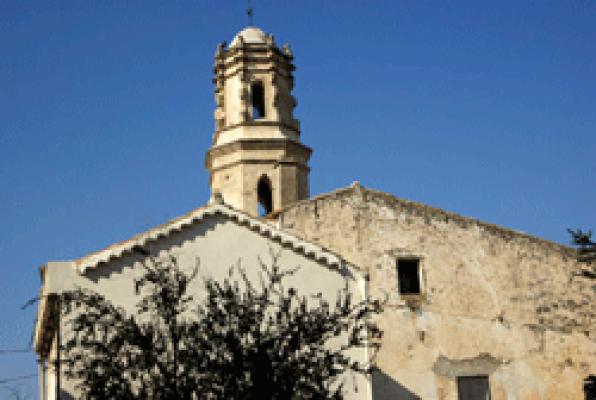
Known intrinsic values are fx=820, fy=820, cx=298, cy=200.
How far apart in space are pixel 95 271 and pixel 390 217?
28.2 ft

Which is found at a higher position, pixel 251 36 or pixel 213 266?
pixel 251 36

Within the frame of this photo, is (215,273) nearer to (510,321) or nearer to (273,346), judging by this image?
(273,346)

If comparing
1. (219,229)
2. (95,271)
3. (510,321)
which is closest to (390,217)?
(510,321)

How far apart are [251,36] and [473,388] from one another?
15.4 meters

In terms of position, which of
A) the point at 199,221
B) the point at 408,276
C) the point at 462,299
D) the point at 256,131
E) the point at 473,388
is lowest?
the point at 473,388

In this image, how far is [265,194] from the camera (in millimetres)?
27781

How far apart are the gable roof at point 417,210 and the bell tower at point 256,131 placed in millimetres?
5071

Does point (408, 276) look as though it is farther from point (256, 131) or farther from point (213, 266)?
point (256, 131)

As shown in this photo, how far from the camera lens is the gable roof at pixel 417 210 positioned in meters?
20.9

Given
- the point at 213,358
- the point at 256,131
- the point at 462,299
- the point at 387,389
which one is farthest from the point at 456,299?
the point at 213,358

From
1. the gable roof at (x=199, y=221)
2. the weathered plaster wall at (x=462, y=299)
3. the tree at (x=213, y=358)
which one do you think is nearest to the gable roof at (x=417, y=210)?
the weathered plaster wall at (x=462, y=299)

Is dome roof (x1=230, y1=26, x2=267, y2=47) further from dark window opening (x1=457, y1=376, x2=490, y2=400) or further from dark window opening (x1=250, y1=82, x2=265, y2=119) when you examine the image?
dark window opening (x1=457, y1=376, x2=490, y2=400)

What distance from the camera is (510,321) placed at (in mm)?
21531

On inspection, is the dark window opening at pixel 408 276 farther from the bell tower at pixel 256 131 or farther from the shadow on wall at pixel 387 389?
the bell tower at pixel 256 131
